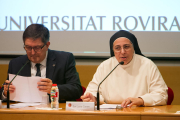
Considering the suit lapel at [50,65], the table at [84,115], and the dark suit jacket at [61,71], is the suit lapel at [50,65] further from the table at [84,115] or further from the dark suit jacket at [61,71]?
the table at [84,115]

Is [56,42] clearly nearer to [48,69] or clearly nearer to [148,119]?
[48,69]

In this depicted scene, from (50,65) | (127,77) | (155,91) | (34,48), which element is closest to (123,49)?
(127,77)

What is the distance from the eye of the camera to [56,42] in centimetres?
388

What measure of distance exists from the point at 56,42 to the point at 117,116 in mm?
2375

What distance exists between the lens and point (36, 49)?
265cm

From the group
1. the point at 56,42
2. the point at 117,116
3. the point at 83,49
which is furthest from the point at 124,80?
the point at 56,42

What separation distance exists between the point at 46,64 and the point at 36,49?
239 millimetres

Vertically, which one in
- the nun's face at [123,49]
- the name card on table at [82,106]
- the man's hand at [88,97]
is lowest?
the name card on table at [82,106]

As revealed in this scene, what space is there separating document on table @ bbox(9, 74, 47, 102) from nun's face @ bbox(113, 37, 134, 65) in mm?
896

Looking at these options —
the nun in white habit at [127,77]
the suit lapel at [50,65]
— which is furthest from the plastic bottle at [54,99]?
the suit lapel at [50,65]

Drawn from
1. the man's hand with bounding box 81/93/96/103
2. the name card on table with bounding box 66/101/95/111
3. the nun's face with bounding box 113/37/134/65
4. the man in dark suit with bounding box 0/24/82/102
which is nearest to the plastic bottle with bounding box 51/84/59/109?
the name card on table with bounding box 66/101/95/111

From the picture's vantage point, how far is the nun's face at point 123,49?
2664 mm

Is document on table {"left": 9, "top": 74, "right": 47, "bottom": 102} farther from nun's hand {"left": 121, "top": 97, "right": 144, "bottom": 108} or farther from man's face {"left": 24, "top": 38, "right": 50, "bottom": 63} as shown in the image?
nun's hand {"left": 121, "top": 97, "right": 144, "bottom": 108}

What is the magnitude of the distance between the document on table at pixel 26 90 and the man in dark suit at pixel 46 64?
9.6 inches
